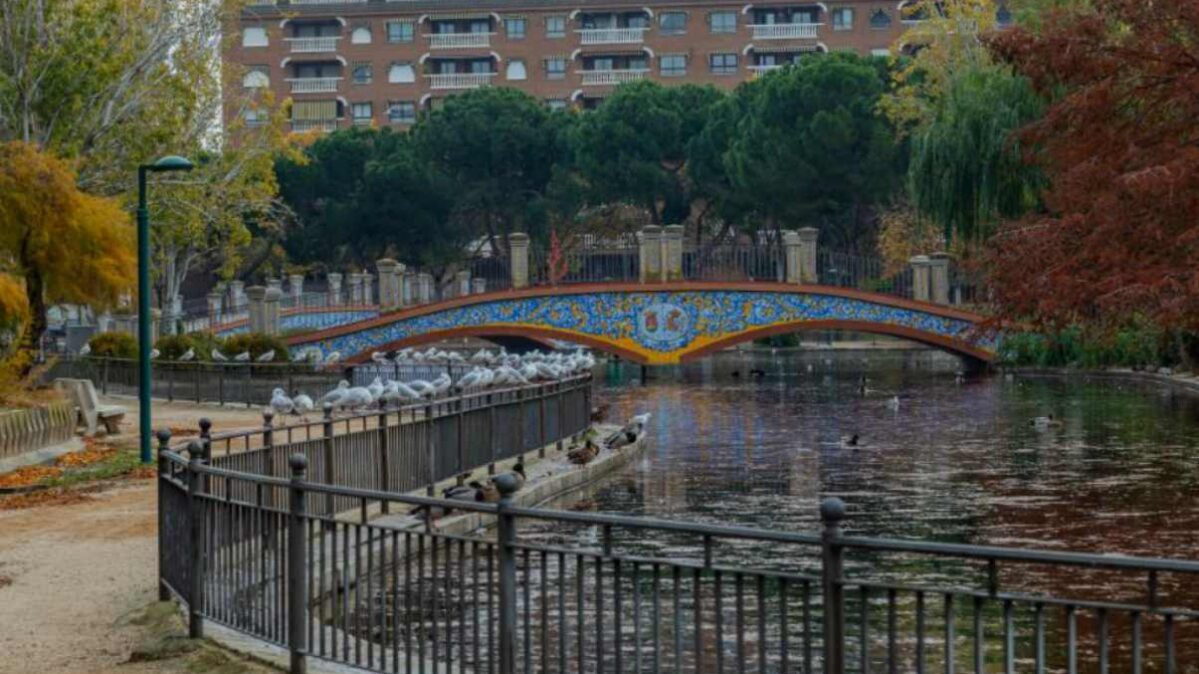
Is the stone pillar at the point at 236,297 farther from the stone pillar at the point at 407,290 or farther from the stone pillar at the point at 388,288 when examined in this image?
the stone pillar at the point at 388,288

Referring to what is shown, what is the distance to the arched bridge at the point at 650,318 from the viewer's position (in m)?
56.4

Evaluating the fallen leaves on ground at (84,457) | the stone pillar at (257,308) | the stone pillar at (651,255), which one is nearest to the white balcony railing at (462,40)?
the stone pillar at (651,255)

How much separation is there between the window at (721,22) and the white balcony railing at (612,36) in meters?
3.75

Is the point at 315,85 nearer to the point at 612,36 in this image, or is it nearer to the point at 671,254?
the point at 612,36

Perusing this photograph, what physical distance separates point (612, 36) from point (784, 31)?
378 inches

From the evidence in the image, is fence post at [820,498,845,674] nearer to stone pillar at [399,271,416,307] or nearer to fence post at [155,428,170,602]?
fence post at [155,428,170,602]

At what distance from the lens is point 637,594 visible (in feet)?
26.9

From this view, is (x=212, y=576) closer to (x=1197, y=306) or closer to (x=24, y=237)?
(x=1197, y=306)

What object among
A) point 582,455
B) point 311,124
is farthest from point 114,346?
point 311,124

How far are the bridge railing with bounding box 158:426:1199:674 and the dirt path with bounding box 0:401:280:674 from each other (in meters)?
0.44

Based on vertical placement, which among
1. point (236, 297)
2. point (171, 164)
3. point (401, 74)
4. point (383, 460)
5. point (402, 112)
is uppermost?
point (401, 74)

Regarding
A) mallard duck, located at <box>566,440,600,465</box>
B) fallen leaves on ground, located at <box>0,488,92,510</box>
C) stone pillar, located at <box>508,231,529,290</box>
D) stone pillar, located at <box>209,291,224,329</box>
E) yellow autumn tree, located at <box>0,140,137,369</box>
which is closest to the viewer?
fallen leaves on ground, located at <box>0,488,92,510</box>

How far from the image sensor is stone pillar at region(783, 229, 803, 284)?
57.7 metres

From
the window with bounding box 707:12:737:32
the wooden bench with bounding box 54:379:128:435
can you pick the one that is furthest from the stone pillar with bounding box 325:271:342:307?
the window with bounding box 707:12:737:32
